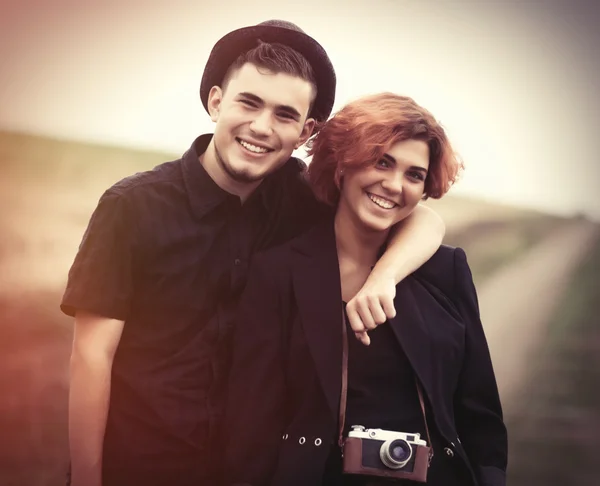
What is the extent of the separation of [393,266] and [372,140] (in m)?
0.28

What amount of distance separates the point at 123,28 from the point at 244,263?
29.4 inches

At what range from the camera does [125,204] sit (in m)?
1.51

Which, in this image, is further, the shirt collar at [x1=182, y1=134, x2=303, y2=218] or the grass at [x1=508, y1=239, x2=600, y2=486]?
the grass at [x1=508, y1=239, x2=600, y2=486]

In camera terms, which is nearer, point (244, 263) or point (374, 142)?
point (374, 142)

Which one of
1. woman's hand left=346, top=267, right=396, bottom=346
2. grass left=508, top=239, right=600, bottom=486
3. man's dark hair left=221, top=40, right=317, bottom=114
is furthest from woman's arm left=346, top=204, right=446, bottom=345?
grass left=508, top=239, right=600, bottom=486

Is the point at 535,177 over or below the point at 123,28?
below

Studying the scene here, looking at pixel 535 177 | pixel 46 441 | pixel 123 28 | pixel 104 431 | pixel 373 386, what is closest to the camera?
pixel 373 386

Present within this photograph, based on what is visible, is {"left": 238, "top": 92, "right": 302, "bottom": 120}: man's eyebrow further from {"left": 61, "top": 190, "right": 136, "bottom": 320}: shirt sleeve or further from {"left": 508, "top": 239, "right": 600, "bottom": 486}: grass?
{"left": 508, "top": 239, "right": 600, "bottom": 486}: grass

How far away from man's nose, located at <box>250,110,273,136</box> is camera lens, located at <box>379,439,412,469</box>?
725 mm

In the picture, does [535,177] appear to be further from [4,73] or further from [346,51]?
[4,73]

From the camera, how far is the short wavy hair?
1.47 m

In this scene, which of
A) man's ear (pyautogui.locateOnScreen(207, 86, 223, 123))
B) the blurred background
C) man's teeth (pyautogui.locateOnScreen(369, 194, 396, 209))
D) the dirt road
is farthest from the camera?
the dirt road

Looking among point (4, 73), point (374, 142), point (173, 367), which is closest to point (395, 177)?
point (374, 142)

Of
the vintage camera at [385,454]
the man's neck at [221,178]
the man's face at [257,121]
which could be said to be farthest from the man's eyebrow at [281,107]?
the vintage camera at [385,454]
